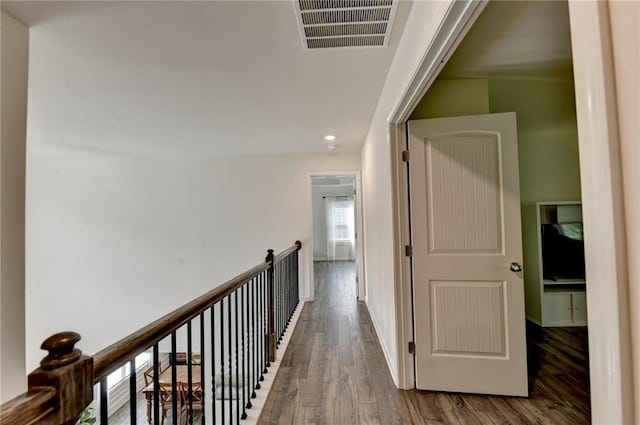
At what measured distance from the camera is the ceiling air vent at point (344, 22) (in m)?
1.61

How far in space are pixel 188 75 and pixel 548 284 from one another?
421cm

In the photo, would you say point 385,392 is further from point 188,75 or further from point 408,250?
point 188,75

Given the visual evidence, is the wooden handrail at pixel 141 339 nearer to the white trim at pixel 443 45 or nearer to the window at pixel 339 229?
the white trim at pixel 443 45

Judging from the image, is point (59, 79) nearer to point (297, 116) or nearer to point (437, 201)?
point (297, 116)

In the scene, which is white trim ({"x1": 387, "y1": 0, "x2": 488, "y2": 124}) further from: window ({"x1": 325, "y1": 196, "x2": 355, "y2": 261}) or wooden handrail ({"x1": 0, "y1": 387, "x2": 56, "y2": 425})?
window ({"x1": 325, "y1": 196, "x2": 355, "y2": 261})

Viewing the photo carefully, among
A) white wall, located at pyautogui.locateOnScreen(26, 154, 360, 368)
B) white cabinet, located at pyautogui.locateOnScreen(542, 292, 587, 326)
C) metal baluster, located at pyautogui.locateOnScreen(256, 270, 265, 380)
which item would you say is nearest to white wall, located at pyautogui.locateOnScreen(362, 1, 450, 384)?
metal baluster, located at pyautogui.locateOnScreen(256, 270, 265, 380)

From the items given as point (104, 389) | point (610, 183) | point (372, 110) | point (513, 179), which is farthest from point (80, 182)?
point (610, 183)

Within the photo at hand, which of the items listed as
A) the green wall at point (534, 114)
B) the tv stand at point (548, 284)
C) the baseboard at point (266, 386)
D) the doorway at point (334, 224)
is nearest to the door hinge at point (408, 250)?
the green wall at point (534, 114)

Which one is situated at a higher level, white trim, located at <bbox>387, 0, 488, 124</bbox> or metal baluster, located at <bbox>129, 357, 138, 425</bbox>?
white trim, located at <bbox>387, 0, 488, 124</bbox>

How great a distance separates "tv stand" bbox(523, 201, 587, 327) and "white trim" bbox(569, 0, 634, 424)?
3.48m

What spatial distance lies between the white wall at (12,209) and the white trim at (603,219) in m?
2.29

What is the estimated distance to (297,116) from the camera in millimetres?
3246

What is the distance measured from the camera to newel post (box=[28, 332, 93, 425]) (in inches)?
22.4

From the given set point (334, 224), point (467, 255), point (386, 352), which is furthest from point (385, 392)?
point (334, 224)
